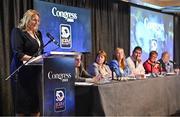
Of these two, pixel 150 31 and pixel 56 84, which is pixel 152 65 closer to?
pixel 150 31

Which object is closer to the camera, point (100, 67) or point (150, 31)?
point (100, 67)

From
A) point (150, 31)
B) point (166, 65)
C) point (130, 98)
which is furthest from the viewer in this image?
point (150, 31)

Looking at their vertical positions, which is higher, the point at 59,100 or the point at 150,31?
the point at 150,31

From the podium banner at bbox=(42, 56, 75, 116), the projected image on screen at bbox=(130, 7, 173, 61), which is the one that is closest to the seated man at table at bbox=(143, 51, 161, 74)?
the projected image on screen at bbox=(130, 7, 173, 61)

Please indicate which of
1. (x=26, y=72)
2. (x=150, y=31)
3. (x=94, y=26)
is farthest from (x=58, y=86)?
(x=150, y=31)

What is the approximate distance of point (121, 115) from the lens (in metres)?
3.35

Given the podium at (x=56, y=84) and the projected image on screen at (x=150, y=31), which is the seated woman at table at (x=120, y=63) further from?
the projected image on screen at (x=150, y=31)

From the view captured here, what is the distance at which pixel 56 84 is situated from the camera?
105 inches

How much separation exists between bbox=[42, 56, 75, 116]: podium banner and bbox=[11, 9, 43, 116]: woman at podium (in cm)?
14

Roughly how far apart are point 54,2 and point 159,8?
3.74 m

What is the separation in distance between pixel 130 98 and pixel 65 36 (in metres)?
2.14

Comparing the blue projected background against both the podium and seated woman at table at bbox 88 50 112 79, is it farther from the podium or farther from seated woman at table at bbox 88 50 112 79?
the podium

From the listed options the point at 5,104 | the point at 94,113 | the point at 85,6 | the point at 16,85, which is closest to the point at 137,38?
the point at 85,6

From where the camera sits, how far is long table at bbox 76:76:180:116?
3.11 metres
